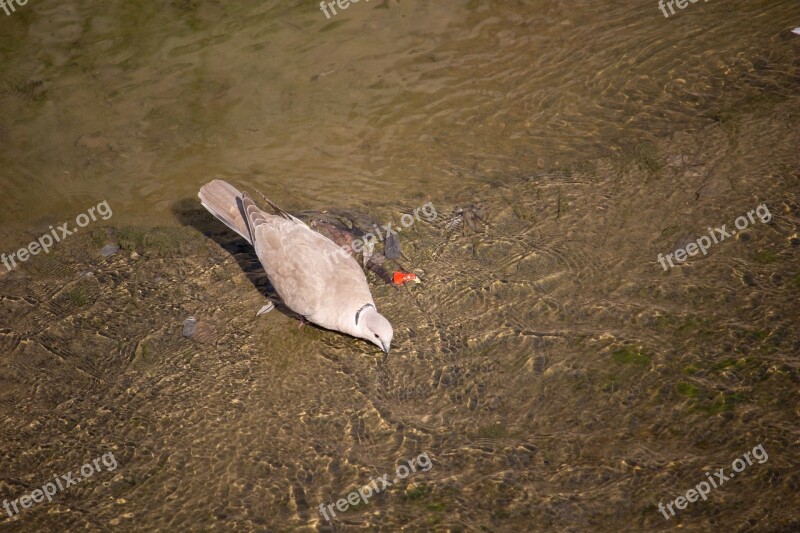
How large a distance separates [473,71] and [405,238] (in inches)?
119

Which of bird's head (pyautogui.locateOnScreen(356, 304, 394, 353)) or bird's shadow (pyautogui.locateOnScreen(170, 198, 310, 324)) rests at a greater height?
bird's shadow (pyautogui.locateOnScreen(170, 198, 310, 324))

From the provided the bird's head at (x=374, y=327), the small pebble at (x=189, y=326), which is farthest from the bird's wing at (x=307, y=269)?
the small pebble at (x=189, y=326)

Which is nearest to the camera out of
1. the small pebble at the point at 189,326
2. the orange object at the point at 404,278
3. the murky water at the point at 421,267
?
the murky water at the point at 421,267

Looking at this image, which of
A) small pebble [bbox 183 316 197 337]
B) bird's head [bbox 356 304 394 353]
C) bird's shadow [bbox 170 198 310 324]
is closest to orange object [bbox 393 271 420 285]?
bird's head [bbox 356 304 394 353]

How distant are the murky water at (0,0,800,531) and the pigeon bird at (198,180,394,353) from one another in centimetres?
35

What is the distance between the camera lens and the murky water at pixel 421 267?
17.1 ft

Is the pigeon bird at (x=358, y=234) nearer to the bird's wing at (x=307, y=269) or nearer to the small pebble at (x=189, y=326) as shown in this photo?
the bird's wing at (x=307, y=269)

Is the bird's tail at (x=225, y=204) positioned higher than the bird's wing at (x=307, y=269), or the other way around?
the bird's tail at (x=225, y=204)

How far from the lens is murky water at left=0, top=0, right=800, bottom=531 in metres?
5.21

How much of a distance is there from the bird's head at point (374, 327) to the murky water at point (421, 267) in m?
0.28

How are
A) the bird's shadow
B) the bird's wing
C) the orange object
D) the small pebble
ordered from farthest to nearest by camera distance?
the bird's shadow
the orange object
the small pebble
the bird's wing

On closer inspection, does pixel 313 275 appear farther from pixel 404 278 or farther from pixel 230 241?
pixel 230 241

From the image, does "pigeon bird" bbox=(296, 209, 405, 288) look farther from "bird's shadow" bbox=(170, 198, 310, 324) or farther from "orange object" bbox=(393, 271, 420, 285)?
"bird's shadow" bbox=(170, 198, 310, 324)

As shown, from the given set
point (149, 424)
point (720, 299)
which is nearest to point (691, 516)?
point (720, 299)
